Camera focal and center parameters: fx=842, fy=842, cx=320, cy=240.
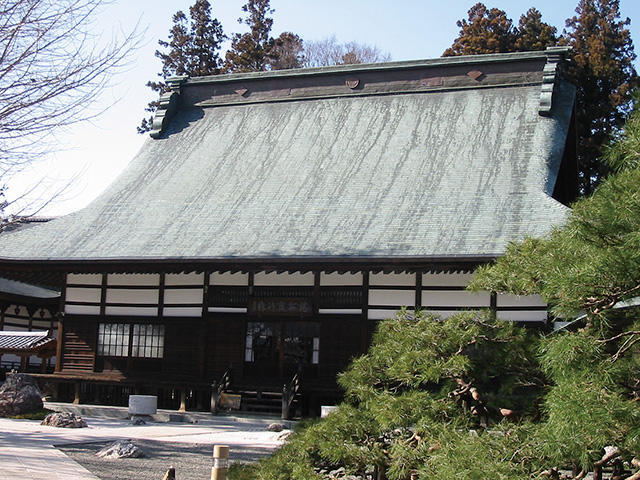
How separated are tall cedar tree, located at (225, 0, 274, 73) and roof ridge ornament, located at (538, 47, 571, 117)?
1894 centimetres

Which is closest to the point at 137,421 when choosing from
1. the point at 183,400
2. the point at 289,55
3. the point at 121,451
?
the point at 183,400

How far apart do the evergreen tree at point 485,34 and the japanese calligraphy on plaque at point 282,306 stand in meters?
16.3

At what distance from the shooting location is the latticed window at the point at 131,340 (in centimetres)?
2042

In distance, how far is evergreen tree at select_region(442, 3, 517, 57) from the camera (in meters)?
31.5

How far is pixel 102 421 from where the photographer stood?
17.1 metres

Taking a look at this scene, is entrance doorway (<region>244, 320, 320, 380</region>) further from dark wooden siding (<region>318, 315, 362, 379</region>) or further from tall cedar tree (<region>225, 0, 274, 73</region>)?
tall cedar tree (<region>225, 0, 274, 73</region>)

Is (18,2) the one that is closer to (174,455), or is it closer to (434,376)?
(174,455)

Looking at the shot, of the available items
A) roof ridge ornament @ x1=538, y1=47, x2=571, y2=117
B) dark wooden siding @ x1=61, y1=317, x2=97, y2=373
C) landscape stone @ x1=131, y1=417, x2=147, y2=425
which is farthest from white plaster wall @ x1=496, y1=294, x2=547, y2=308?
dark wooden siding @ x1=61, y1=317, x2=97, y2=373

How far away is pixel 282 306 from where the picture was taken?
19.1 meters

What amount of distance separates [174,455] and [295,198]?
31.7 feet

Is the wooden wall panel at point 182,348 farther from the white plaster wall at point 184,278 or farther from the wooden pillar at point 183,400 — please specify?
the white plaster wall at point 184,278

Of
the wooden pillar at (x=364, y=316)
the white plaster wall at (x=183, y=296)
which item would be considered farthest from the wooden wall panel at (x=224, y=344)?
the wooden pillar at (x=364, y=316)

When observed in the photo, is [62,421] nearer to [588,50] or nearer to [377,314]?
[377,314]

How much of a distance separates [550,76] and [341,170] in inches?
228
